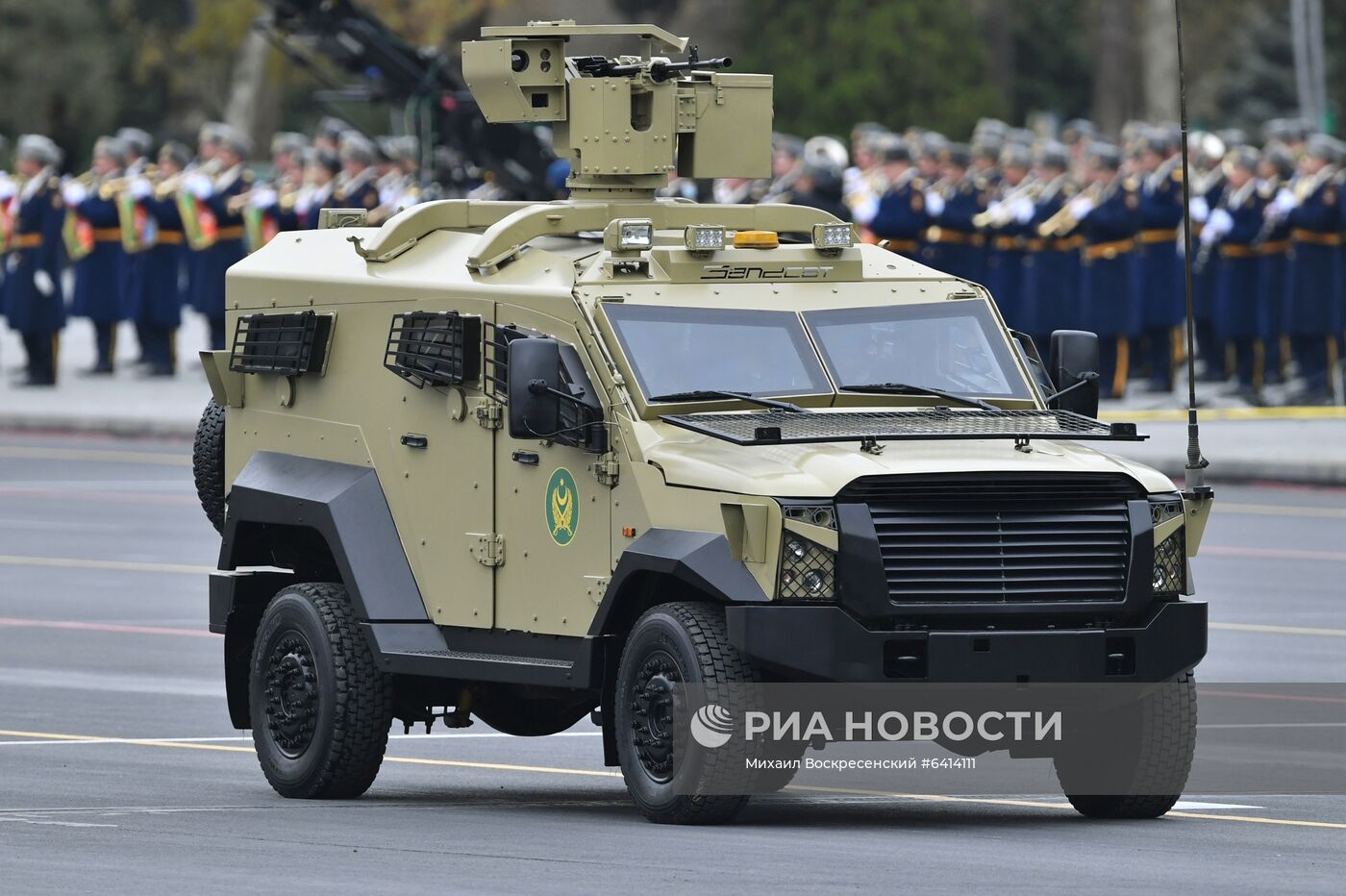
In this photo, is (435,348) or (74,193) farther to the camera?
(74,193)

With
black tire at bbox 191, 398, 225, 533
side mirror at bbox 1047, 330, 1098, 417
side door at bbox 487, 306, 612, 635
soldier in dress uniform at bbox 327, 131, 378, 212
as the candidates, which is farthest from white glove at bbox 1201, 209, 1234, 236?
side door at bbox 487, 306, 612, 635

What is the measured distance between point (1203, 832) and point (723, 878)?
2.12 m

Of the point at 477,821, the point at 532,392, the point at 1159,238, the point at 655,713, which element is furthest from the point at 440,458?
the point at 1159,238

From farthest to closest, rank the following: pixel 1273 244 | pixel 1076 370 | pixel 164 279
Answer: pixel 164 279, pixel 1273 244, pixel 1076 370

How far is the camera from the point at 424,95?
33469 millimetres

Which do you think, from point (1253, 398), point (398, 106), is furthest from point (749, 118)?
point (398, 106)

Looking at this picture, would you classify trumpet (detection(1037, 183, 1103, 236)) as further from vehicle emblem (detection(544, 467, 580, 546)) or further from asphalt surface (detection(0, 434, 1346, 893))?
vehicle emblem (detection(544, 467, 580, 546))

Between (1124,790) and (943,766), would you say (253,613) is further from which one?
(1124,790)

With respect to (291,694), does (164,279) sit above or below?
above

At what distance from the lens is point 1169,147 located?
104 ft

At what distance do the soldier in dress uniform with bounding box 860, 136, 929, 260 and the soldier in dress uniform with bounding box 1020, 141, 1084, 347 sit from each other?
4.13 ft

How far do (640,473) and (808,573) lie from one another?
847mm

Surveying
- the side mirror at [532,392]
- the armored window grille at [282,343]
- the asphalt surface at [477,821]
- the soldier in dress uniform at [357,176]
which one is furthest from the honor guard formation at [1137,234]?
the side mirror at [532,392]

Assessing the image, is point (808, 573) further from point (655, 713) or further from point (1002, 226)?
point (1002, 226)
